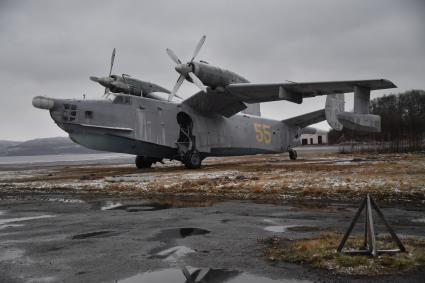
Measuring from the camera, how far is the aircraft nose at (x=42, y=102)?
1825cm

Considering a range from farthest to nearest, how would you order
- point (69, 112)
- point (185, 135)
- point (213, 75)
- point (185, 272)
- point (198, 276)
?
point (185, 135) → point (213, 75) → point (69, 112) → point (185, 272) → point (198, 276)

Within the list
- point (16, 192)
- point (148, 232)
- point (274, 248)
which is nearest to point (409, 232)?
point (274, 248)

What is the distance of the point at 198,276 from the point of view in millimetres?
4473

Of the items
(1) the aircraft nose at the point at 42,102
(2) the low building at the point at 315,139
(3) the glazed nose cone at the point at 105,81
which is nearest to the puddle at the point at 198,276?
(1) the aircraft nose at the point at 42,102

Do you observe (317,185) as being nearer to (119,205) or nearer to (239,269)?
(119,205)

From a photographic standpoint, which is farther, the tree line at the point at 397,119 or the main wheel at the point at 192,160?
the tree line at the point at 397,119

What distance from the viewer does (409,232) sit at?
21.5ft

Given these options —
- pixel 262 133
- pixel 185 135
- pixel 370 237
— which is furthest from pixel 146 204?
pixel 262 133

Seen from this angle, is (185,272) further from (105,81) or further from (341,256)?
(105,81)

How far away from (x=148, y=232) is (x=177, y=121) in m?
15.9

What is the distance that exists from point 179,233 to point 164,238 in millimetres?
435

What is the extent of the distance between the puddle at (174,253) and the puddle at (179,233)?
0.81 meters

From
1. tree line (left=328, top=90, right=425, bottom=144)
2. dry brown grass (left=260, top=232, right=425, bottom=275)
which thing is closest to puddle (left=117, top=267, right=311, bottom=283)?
dry brown grass (left=260, top=232, right=425, bottom=275)

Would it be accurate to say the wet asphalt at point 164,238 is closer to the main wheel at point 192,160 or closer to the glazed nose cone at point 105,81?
the main wheel at point 192,160
